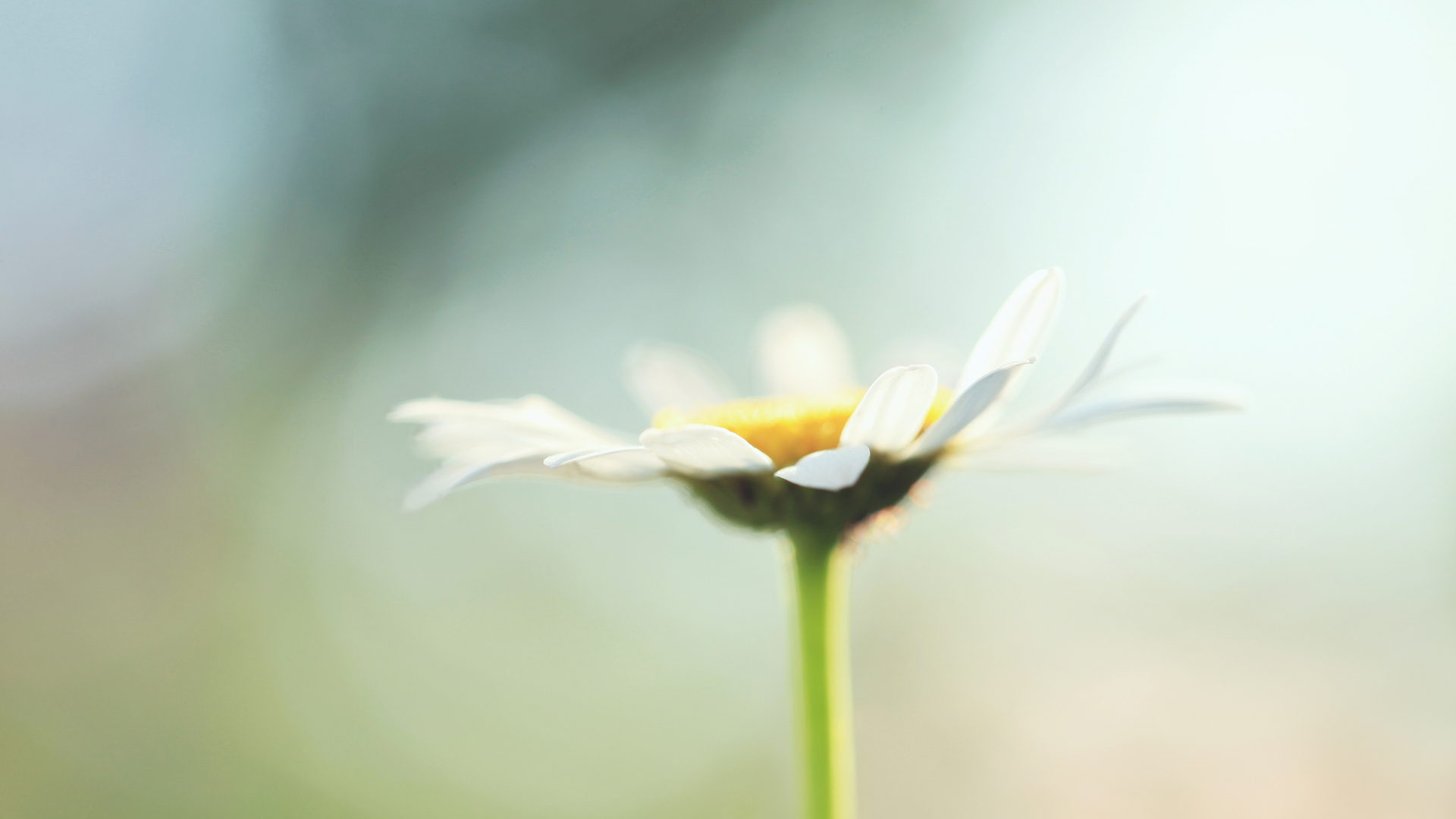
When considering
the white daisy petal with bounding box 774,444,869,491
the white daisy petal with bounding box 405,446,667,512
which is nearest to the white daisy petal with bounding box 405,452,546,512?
the white daisy petal with bounding box 405,446,667,512

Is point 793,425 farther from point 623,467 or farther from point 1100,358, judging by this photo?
point 1100,358

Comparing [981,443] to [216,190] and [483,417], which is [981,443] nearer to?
[483,417]

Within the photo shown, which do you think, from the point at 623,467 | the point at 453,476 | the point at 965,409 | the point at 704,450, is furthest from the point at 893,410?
the point at 453,476

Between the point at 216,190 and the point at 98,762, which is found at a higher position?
the point at 216,190

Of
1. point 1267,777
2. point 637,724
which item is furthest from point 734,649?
point 1267,777

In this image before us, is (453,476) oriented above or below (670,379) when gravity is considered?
below
